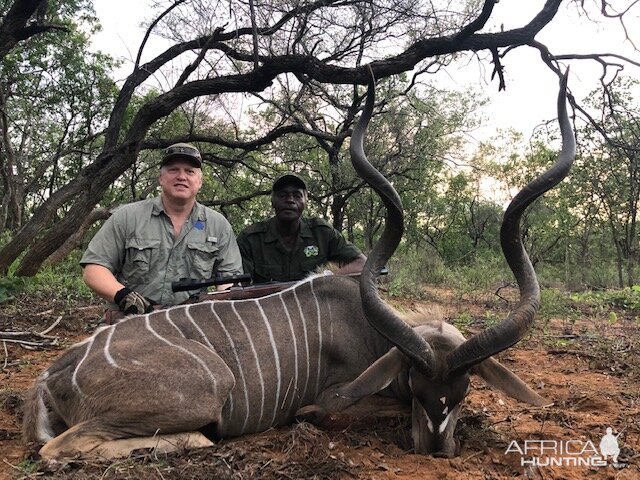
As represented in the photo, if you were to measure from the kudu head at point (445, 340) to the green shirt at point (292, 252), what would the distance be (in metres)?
1.59

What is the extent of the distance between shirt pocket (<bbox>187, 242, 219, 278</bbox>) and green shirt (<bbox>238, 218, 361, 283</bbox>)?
702 millimetres

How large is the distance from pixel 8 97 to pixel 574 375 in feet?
38.7

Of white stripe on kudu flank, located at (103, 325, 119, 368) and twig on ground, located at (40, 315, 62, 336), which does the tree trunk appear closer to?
twig on ground, located at (40, 315, 62, 336)

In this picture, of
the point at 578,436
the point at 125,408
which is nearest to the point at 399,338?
the point at 578,436

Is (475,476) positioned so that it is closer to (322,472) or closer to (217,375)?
(322,472)

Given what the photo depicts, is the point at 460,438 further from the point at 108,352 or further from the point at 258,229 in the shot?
the point at 258,229

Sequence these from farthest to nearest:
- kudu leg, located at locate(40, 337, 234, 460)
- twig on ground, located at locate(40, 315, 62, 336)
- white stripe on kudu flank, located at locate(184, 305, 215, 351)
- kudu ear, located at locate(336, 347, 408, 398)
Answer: twig on ground, located at locate(40, 315, 62, 336), white stripe on kudu flank, located at locate(184, 305, 215, 351), kudu ear, located at locate(336, 347, 408, 398), kudu leg, located at locate(40, 337, 234, 460)

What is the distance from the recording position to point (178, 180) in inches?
135

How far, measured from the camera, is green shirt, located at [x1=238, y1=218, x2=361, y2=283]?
426cm

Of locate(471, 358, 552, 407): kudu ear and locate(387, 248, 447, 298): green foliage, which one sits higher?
locate(387, 248, 447, 298): green foliage

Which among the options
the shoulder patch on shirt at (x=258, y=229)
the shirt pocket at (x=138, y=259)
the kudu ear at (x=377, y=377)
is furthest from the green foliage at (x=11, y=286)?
the kudu ear at (x=377, y=377)

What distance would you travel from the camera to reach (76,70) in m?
10.5

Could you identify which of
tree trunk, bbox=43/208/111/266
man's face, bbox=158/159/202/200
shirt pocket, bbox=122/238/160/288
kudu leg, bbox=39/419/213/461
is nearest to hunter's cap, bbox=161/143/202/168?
man's face, bbox=158/159/202/200

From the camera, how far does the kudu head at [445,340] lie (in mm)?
2320
